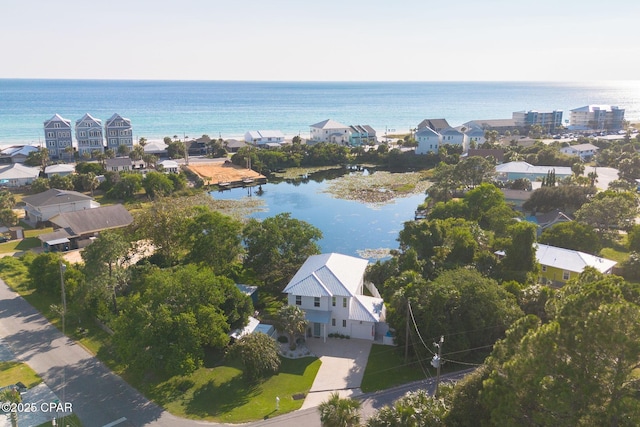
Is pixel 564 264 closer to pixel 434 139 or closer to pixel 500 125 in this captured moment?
pixel 434 139

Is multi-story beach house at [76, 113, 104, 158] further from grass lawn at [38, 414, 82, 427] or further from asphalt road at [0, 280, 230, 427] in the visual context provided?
grass lawn at [38, 414, 82, 427]

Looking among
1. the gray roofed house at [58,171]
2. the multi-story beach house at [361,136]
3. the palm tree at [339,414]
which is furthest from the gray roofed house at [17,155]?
the palm tree at [339,414]

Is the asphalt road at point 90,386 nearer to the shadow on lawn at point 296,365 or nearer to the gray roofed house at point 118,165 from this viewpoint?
the shadow on lawn at point 296,365

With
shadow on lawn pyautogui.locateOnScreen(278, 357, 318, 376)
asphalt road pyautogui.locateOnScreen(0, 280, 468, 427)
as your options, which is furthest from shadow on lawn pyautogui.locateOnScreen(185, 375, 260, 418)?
shadow on lawn pyautogui.locateOnScreen(278, 357, 318, 376)

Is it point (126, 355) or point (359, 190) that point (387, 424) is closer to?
point (126, 355)

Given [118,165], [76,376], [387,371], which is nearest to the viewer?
[76,376]

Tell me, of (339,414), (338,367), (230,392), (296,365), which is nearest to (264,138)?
(296,365)
